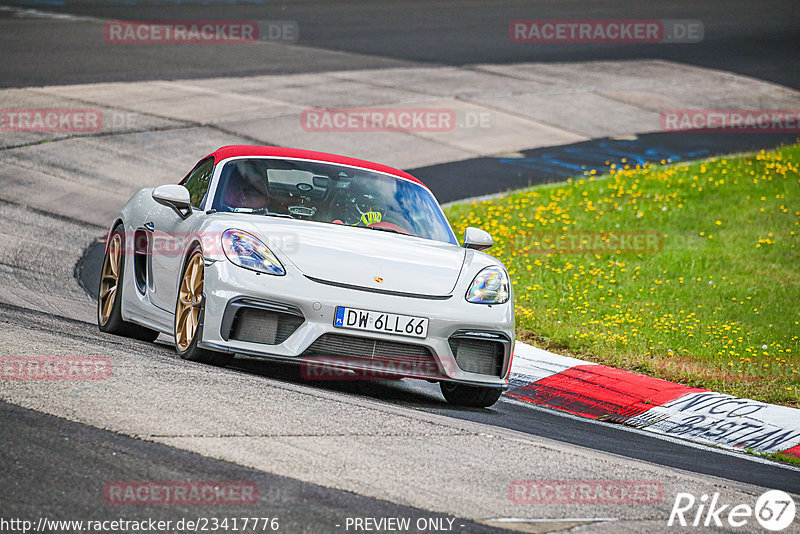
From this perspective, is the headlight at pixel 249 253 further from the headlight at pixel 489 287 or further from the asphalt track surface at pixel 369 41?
the asphalt track surface at pixel 369 41

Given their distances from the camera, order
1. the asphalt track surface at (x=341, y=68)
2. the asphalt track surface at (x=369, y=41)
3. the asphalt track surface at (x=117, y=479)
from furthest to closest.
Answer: the asphalt track surface at (x=369, y=41) < the asphalt track surface at (x=341, y=68) < the asphalt track surface at (x=117, y=479)

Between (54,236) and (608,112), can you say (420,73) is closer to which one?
(608,112)

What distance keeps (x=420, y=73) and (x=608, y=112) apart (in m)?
4.21

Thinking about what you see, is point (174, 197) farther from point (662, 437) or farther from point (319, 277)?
point (662, 437)

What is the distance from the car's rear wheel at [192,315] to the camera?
6.63 metres

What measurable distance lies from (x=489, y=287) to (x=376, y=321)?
93 centimetres

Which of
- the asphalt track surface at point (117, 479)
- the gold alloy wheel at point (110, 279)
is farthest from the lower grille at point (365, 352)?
the gold alloy wheel at point (110, 279)

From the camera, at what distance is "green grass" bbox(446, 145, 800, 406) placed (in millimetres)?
9227

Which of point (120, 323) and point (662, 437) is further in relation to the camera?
point (120, 323)

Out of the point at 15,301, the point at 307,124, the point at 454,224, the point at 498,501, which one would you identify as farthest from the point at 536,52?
the point at 498,501

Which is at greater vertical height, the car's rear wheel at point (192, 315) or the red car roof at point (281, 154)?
the red car roof at point (281, 154)

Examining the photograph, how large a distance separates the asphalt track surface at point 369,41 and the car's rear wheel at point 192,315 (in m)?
13.9

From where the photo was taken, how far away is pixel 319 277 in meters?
6.50

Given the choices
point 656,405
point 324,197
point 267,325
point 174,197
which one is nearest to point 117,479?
point 267,325
